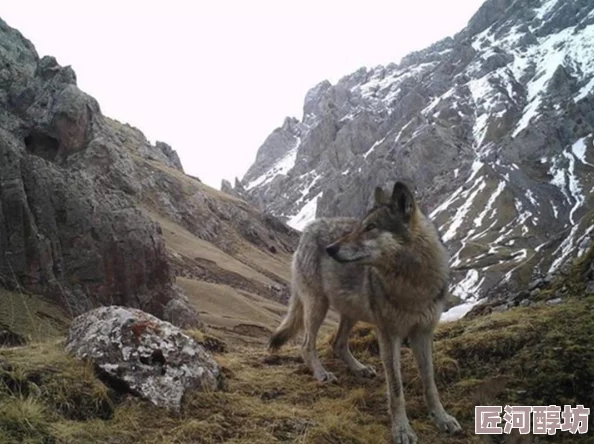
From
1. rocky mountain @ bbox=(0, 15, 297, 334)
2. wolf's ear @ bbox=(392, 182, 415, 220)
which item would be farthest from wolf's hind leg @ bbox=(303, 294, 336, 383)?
rocky mountain @ bbox=(0, 15, 297, 334)

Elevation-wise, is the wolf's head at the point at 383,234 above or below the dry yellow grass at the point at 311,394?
above

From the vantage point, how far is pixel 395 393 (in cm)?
641

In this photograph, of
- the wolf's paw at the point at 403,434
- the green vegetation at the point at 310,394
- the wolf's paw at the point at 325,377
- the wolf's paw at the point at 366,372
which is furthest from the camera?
the wolf's paw at the point at 366,372

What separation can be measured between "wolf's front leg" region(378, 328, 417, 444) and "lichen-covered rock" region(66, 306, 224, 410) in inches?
88.0

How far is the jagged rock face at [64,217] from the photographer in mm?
34781

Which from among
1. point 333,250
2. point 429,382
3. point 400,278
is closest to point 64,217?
point 333,250

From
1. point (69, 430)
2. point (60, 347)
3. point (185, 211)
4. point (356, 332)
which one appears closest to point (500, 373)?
point (356, 332)

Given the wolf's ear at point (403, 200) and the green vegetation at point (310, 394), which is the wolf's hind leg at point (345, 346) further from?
the wolf's ear at point (403, 200)

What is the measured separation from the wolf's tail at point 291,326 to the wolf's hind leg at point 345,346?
0.73m

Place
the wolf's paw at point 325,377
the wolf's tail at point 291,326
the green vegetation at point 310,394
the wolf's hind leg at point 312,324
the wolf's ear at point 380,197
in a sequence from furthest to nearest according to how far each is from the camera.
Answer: the wolf's tail at point 291,326 < the wolf's hind leg at point 312,324 < the wolf's paw at point 325,377 < the wolf's ear at point 380,197 < the green vegetation at point 310,394

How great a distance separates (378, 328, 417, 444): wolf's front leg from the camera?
19.9 ft

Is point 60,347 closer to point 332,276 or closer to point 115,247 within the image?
point 332,276

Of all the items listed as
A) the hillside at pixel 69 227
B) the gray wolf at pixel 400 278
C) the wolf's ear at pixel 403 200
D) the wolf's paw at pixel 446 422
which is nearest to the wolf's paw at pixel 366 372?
the gray wolf at pixel 400 278

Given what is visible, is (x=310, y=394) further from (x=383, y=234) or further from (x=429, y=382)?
(x=383, y=234)
